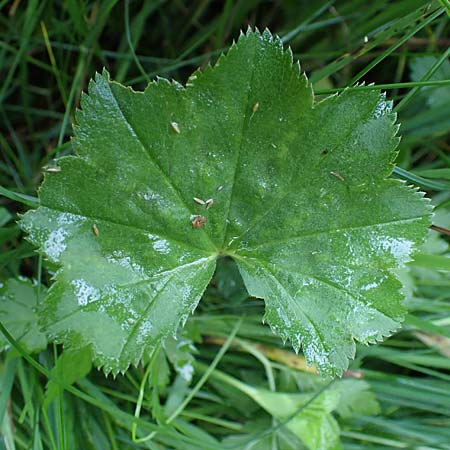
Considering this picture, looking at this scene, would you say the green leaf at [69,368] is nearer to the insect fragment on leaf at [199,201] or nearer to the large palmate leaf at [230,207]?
the large palmate leaf at [230,207]

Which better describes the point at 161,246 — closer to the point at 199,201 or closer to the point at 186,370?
the point at 199,201

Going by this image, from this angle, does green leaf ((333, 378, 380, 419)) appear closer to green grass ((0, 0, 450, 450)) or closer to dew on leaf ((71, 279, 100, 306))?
green grass ((0, 0, 450, 450))

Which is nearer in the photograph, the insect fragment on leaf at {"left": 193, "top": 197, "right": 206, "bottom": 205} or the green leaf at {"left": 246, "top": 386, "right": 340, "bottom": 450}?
the insect fragment on leaf at {"left": 193, "top": 197, "right": 206, "bottom": 205}

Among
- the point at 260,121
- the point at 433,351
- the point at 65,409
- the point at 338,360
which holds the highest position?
the point at 260,121

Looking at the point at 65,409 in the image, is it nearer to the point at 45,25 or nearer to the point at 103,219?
the point at 103,219

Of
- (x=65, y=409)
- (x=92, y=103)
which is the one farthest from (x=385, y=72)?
(x=65, y=409)

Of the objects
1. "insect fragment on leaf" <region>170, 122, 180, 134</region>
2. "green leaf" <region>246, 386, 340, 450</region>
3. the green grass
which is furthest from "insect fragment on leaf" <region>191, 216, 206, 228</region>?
"green leaf" <region>246, 386, 340, 450</region>

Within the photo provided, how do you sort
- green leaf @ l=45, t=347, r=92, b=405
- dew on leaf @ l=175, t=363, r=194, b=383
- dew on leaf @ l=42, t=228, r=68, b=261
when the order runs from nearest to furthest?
dew on leaf @ l=42, t=228, r=68, b=261, green leaf @ l=45, t=347, r=92, b=405, dew on leaf @ l=175, t=363, r=194, b=383
